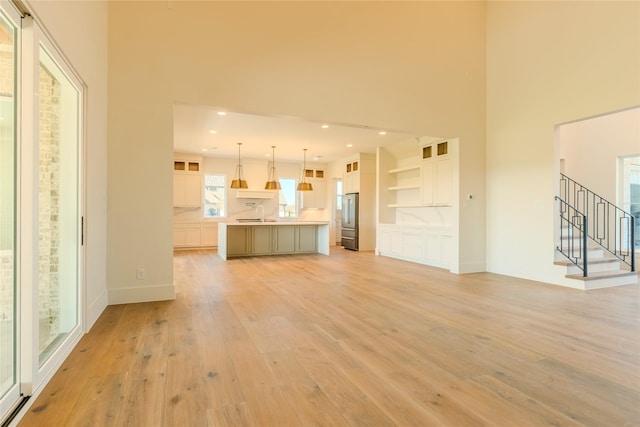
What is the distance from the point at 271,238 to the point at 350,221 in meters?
2.63

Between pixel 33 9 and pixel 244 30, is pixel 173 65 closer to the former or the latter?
pixel 244 30

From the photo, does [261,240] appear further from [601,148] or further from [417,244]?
[601,148]

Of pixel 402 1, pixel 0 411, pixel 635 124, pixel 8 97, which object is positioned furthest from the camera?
pixel 635 124

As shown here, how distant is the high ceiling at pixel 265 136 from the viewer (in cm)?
598

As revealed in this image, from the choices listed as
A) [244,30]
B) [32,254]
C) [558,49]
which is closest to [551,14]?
[558,49]

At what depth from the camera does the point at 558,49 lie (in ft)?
15.8

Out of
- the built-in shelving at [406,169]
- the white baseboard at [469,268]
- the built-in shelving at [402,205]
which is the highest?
the built-in shelving at [406,169]

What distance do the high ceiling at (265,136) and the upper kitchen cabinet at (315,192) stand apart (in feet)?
4.12

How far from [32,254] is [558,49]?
660 centimetres

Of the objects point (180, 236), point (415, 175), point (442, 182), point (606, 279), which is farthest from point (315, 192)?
point (606, 279)

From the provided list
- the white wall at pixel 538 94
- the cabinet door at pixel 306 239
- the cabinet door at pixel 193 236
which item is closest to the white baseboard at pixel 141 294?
the cabinet door at pixel 306 239

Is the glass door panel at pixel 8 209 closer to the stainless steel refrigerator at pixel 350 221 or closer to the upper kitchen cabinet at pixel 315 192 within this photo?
the stainless steel refrigerator at pixel 350 221

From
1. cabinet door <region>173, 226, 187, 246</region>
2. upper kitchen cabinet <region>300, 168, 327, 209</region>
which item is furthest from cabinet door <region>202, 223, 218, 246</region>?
upper kitchen cabinet <region>300, 168, 327, 209</region>

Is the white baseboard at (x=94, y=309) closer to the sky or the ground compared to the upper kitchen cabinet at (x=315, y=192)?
closer to the ground
